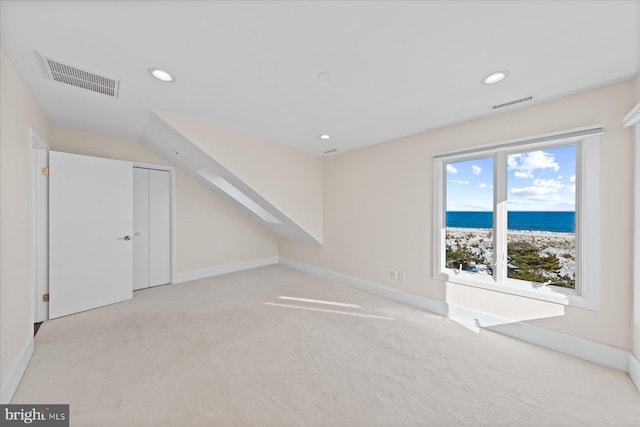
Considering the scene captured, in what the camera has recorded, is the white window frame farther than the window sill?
No

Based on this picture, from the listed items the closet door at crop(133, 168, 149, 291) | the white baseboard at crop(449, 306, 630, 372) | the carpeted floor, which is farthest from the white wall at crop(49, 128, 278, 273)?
the white baseboard at crop(449, 306, 630, 372)

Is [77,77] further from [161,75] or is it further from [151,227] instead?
[151,227]

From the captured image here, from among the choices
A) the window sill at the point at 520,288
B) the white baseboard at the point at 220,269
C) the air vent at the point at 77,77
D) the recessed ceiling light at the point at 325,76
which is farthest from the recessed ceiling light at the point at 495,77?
the white baseboard at the point at 220,269

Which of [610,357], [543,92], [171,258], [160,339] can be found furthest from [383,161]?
[171,258]

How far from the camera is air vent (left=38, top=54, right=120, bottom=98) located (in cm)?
177

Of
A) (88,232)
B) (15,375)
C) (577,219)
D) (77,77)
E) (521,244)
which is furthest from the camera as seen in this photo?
(88,232)

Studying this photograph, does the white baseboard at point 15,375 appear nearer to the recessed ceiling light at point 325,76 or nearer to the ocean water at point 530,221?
the recessed ceiling light at point 325,76

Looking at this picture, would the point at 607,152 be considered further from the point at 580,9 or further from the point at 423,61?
the point at 423,61

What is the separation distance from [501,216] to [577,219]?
1.87ft

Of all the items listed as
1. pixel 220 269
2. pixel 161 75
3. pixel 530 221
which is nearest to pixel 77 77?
pixel 161 75

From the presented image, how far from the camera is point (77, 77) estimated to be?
194 centimetres

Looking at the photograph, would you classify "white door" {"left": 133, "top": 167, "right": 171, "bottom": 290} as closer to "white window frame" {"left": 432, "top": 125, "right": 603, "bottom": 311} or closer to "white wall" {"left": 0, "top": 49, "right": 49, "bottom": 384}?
"white wall" {"left": 0, "top": 49, "right": 49, "bottom": 384}

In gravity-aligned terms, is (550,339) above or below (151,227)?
below

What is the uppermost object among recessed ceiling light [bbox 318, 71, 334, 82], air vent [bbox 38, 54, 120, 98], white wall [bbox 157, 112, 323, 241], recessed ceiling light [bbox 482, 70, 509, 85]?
air vent [bbox 38, 54, 120, 98]
